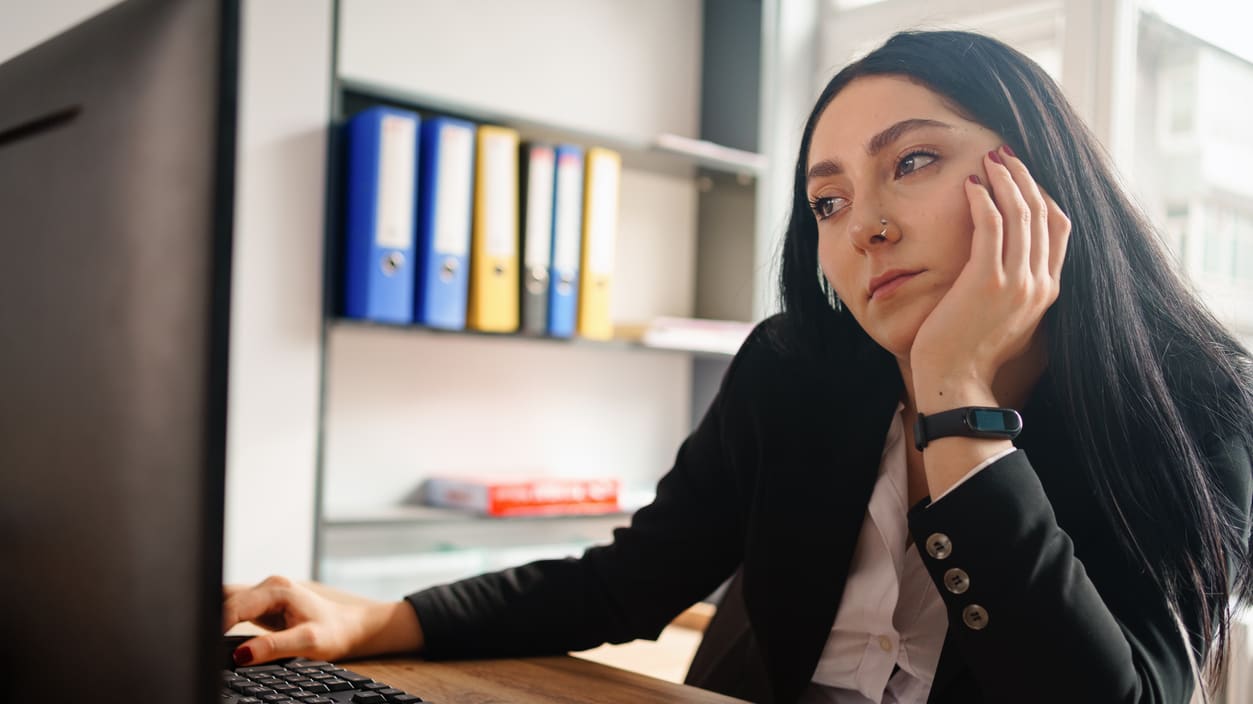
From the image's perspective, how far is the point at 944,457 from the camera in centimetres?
91

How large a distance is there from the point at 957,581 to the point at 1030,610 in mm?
58

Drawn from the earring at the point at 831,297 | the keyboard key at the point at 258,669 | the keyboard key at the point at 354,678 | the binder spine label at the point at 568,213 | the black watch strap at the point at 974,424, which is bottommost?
the keyboard key at the point at 258,669

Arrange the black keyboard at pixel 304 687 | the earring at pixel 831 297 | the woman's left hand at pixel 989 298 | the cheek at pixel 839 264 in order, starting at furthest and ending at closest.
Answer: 1. the earring at pixel 831 297
2. the cheek at pixel 839 264
3. the woman's left hand at pixel 989 298
4. the black keyboard at pixel 304 687

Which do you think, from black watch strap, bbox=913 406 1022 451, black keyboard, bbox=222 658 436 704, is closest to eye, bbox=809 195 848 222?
black watch strap, bbox=913 406 1022 451

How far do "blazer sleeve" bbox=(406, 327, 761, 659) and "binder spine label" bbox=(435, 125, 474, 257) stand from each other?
99 centimetres

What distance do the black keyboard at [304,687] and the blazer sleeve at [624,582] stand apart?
0.18 m

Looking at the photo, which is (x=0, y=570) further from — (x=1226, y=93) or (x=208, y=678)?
(x=1226, y=93)

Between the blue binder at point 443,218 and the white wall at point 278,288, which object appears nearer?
the white wall at point 278,288

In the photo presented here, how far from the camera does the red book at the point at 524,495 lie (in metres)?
2.27

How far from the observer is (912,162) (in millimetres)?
1041

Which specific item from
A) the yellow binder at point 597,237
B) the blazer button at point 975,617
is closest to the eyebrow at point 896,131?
the blazer button at point 975,617

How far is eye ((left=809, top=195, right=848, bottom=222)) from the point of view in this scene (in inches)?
44.3

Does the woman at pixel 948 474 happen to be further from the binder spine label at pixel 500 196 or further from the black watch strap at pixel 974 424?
the binder spine label at pixel 500 196

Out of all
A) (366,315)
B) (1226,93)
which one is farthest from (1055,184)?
(1226,93)
